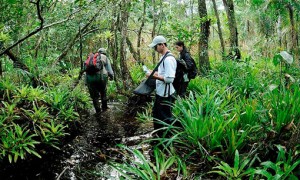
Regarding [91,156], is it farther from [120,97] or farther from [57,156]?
[120,97]

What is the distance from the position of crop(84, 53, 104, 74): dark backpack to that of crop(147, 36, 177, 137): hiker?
3183mm

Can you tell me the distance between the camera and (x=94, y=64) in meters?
7.57

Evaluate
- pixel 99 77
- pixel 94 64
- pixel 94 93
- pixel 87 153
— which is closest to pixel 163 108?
pixel 87 153

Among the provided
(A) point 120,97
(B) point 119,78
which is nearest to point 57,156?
(A) point 120,97

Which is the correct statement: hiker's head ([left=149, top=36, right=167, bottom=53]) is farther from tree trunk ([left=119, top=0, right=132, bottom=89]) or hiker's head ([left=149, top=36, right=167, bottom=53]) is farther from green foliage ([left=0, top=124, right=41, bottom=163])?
tree trunk ([left=119, top=0, right=132, bottom=89])

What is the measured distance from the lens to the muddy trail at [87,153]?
13.9 feet

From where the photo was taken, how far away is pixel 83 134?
245 inches

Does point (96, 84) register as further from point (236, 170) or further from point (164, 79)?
point (236, 170)

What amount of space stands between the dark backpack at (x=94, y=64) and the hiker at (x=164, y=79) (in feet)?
10.4

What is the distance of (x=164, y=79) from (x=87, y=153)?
193 cm

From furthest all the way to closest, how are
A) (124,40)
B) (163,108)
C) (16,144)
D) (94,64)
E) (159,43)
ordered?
(124,40) < (94,64) < (163,108) < (159,43) < (16,144)

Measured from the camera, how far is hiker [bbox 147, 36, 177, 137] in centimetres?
449

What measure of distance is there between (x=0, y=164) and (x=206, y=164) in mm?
2947

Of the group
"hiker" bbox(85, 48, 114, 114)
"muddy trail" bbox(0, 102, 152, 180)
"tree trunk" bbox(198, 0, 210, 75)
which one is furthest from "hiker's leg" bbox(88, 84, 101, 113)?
"tree trunk" bbox(198, 0, 210, 75)
